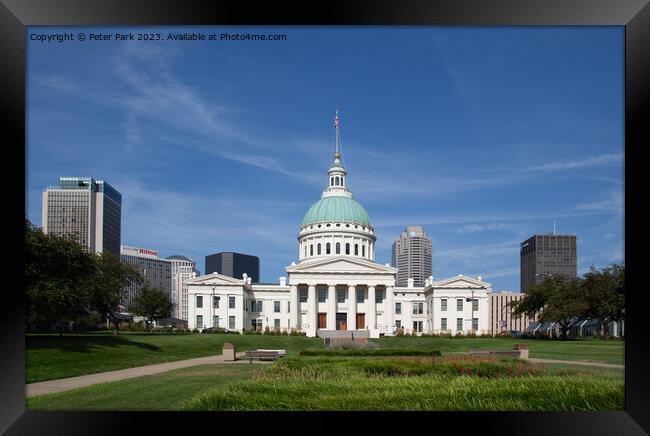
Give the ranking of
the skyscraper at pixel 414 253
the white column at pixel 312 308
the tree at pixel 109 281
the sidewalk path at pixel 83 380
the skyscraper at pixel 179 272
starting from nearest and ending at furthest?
the sidewalk path at pixel 83 380, the tree at pixel 109 281, the white column at pixel 312 308, the skyscraper at pixel 179 272, the skyscraper at pixel 414 253

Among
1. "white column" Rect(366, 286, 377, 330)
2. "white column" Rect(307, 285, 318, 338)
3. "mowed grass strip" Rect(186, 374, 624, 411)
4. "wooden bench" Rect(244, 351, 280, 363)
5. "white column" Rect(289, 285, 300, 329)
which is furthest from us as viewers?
"white column" Rect(289, 285, 300, 329)

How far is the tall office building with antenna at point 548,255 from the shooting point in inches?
3391

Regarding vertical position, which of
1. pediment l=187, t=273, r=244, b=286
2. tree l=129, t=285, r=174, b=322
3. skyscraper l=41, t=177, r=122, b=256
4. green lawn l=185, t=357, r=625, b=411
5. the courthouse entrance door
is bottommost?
the courthouse entrance door

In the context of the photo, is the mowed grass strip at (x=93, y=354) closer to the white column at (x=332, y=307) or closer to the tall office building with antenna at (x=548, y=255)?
the white column at (x=332, y=307)

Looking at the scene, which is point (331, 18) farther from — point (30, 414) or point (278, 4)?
point (30, 414)

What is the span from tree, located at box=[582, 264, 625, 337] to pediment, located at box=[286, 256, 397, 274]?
29.1 m

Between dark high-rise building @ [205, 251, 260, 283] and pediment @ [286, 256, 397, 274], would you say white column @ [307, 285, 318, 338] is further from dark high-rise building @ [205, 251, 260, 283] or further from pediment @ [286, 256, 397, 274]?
dark high-rise building @ [205, 251, 260, 283]

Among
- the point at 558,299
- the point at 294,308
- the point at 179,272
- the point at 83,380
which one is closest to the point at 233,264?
the point at 179,272

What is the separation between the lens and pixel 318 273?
83938mm

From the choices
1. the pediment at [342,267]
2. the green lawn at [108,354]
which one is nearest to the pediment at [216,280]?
the pediment at [342,267]

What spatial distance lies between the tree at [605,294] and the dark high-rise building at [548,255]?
1982 cm

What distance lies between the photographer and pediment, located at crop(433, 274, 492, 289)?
84.5 meters

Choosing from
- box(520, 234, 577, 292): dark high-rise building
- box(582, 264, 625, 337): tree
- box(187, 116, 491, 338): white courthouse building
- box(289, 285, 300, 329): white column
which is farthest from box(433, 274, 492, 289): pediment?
box(582, 264, 625, 337): tree

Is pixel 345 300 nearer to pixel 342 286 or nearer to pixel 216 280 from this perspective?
pixel 342 286
